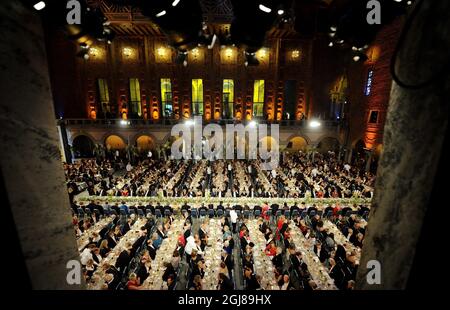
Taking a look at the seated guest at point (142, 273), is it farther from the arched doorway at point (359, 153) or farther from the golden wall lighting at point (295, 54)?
the golden wall lighting at point (295, 54)

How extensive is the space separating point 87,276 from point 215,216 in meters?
5.99

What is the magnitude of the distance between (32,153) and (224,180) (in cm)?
1713

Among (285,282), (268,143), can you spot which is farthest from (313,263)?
(268,143)

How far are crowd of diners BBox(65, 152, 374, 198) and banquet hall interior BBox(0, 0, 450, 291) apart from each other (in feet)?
0.75

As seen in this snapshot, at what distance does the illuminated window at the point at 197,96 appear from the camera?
28688 mm

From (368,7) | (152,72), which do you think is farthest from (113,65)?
(368,7)

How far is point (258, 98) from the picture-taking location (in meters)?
29.3

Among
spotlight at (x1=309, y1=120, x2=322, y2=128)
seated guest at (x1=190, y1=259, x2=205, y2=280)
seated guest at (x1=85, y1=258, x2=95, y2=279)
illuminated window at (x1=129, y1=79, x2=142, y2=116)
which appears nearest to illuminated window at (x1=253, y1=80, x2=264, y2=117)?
spotlight at (x1=309, y1=120, x2=322, y2=128)

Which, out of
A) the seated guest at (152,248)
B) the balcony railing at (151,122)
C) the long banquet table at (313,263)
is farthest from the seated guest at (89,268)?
the balcony railing at (151,122)

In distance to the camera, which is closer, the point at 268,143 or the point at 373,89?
the point at 373,89

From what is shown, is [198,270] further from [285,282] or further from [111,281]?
[285,282]

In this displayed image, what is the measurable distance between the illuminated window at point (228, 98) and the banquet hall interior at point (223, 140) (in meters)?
0.17

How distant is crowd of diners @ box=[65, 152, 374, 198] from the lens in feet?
49.1
